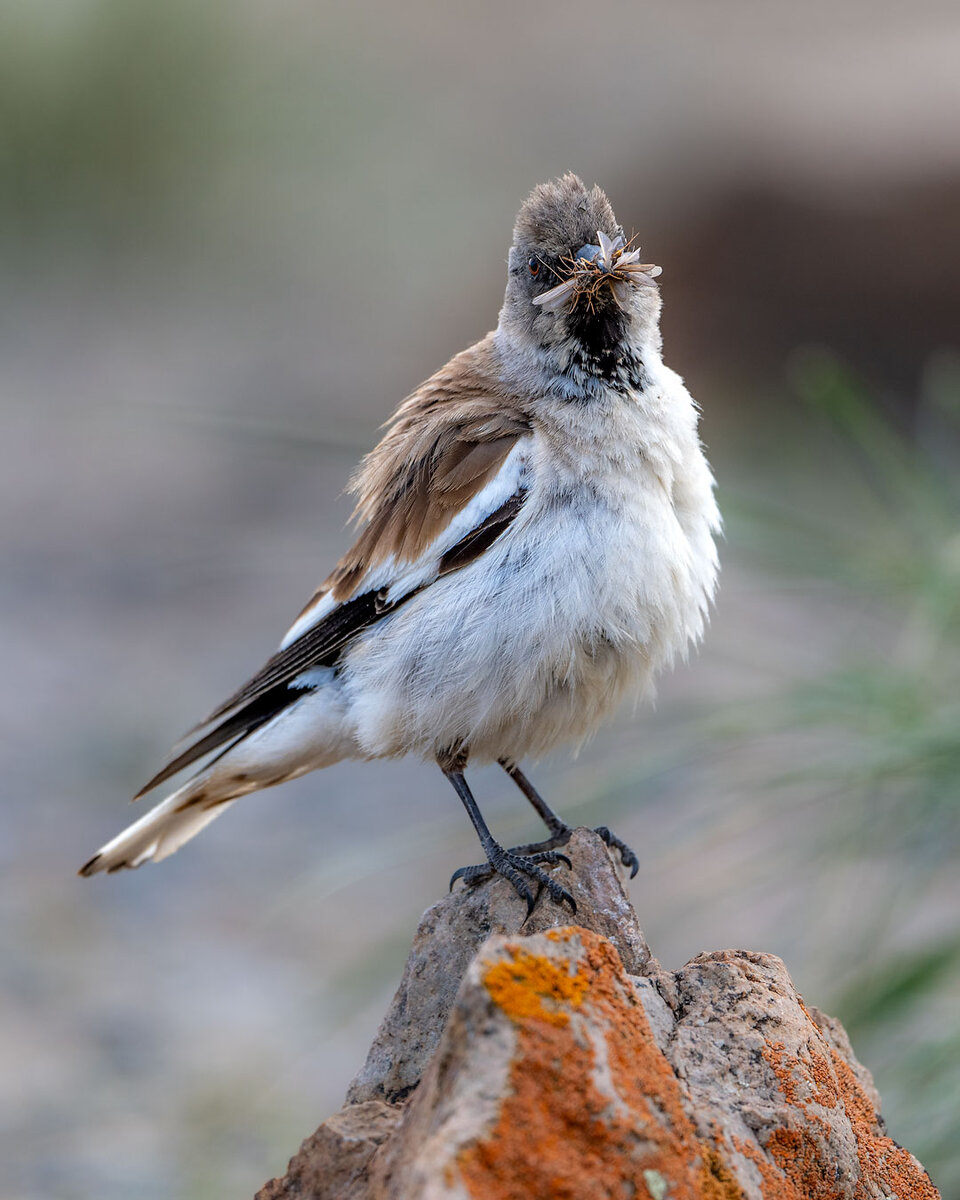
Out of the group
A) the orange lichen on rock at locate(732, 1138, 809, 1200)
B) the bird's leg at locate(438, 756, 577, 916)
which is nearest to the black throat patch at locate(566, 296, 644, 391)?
the bird's leg at locate(438, 756, 577, 916)

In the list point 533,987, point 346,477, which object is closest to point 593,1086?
point 533,987

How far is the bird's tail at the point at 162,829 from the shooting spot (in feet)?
13.6

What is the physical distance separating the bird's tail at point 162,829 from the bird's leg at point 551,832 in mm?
851

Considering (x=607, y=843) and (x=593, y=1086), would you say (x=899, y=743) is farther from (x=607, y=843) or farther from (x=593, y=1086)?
(x=593, y=1086)

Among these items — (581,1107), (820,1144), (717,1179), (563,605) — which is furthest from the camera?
(563,605)

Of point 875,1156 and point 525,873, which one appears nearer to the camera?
point 875,1156

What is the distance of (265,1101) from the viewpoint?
6.38 metres

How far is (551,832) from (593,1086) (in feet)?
6.72

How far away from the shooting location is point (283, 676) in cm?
416

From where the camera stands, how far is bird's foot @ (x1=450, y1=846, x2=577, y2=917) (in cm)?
323

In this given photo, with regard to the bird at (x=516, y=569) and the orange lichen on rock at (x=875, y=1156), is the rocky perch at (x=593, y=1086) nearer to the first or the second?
the orange lichen on rock at (x=875, y=1156)

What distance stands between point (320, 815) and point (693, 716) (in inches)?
226

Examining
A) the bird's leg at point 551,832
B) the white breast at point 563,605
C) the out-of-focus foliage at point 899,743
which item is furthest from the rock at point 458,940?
the out-of-focus foliage at point 899,743

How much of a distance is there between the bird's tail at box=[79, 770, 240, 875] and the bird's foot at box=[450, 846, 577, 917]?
1.07 metres
